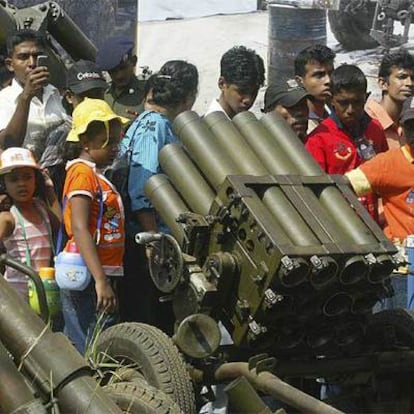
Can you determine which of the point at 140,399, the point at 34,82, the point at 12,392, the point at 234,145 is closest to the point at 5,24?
the point at 34,82

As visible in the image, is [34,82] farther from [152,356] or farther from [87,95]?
[152,356]

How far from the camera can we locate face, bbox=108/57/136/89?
26.2 feet

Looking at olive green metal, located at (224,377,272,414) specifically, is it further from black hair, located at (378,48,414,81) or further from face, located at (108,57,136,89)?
black hair, located at (378,48,414,81)

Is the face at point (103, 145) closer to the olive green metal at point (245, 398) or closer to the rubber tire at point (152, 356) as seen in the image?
the rubber tire at point (152, 356)

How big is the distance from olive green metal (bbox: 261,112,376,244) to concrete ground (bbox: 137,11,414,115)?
4.86m

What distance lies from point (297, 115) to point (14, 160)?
1.63 m

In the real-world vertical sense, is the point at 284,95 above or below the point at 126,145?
above

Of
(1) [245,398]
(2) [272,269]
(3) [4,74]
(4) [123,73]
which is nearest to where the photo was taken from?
(1) [245,398]

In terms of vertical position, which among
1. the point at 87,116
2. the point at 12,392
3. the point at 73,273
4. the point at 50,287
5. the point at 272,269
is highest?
the point at 87,116

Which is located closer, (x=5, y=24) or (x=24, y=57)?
(x=24, y=57)

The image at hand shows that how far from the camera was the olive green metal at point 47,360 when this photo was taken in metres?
4.15

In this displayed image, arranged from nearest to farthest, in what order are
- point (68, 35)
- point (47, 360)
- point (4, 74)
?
point (47, 360)
point (4, 74)
point (68, 35)

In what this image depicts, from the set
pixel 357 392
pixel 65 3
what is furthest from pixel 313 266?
pixel 65 3

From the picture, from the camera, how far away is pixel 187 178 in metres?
6.11
